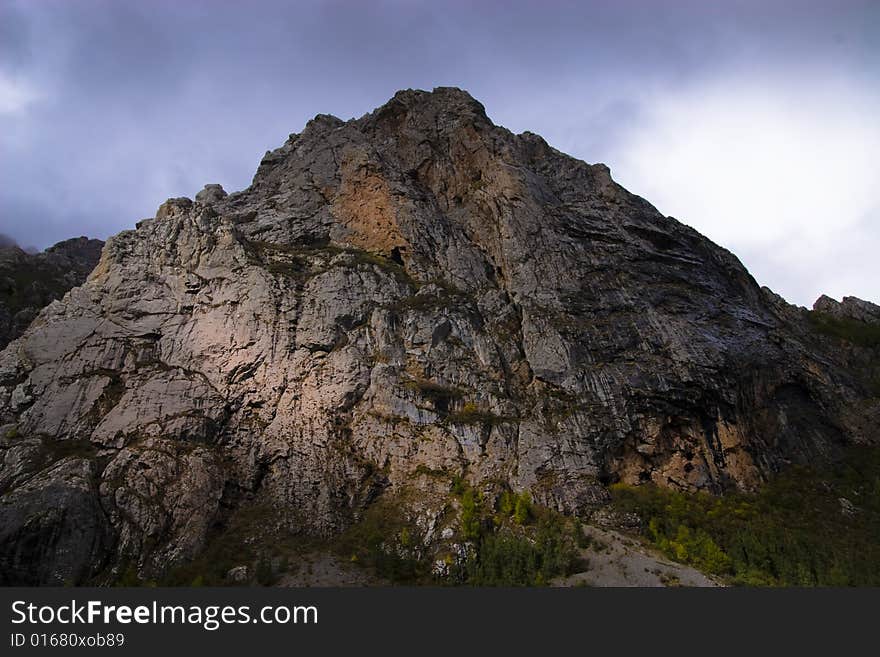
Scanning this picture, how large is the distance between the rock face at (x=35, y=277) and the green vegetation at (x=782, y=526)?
305 feet

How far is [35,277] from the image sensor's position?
116 meters

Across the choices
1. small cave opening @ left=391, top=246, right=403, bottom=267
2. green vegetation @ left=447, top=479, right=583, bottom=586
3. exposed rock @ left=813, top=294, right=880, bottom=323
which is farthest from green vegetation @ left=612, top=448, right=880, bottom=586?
exposed rock @ left=813, top=294, right=880, bottom=323

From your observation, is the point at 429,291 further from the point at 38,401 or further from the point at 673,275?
the point at 38,401

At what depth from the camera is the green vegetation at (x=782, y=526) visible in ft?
158

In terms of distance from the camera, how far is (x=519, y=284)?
74.8 metres

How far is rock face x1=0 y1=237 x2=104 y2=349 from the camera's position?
94625mm

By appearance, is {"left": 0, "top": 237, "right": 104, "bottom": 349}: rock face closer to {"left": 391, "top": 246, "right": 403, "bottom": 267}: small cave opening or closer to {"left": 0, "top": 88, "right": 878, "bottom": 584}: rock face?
{"left": 0, "top": 88, "right": 878, "bottom": 584}: rock face

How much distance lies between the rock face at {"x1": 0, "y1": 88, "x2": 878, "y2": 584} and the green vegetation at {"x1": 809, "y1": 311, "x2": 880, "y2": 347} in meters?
15.3

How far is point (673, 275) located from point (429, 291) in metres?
32.5

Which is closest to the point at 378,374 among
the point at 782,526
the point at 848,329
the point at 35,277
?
the point at 782,526

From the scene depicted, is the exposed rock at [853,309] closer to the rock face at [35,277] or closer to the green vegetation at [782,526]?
the green vegetation at [782,526]

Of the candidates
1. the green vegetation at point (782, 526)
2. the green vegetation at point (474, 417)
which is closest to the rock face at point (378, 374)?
the green vegetation at point (474, 417)

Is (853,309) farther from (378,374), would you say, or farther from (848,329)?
(378,374)

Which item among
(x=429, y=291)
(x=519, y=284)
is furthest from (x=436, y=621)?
(x=519, y=284)
